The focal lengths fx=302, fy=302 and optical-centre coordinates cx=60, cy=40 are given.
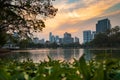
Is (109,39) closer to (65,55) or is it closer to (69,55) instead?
(65,55)

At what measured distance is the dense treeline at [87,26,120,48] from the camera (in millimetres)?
135375

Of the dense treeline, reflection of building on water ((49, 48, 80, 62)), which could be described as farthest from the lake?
the dense treeline

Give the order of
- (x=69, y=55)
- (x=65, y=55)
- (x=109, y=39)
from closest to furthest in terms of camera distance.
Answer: (x=69, y=55) < (x=65, y=55) < (x=109, y=39)

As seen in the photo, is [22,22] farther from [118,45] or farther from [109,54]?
[118,45]

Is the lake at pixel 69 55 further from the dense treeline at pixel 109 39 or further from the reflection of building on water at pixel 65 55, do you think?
the dense treeline at pixel 109 39

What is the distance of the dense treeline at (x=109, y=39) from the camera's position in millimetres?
135375

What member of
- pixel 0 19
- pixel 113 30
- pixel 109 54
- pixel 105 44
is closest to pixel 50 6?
pixel 0 19

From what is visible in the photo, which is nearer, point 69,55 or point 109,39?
point 69,55

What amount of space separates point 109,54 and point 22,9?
78.8 ft

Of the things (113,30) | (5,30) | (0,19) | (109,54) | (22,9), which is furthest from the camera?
(113,30)

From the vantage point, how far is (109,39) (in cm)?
13862

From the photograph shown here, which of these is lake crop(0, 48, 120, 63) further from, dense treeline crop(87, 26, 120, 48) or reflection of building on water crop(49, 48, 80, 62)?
dense treeline crop(87, 26, 120, 48)

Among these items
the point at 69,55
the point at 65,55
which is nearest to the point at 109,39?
the point at 65,55

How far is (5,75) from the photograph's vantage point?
3.87 feet
